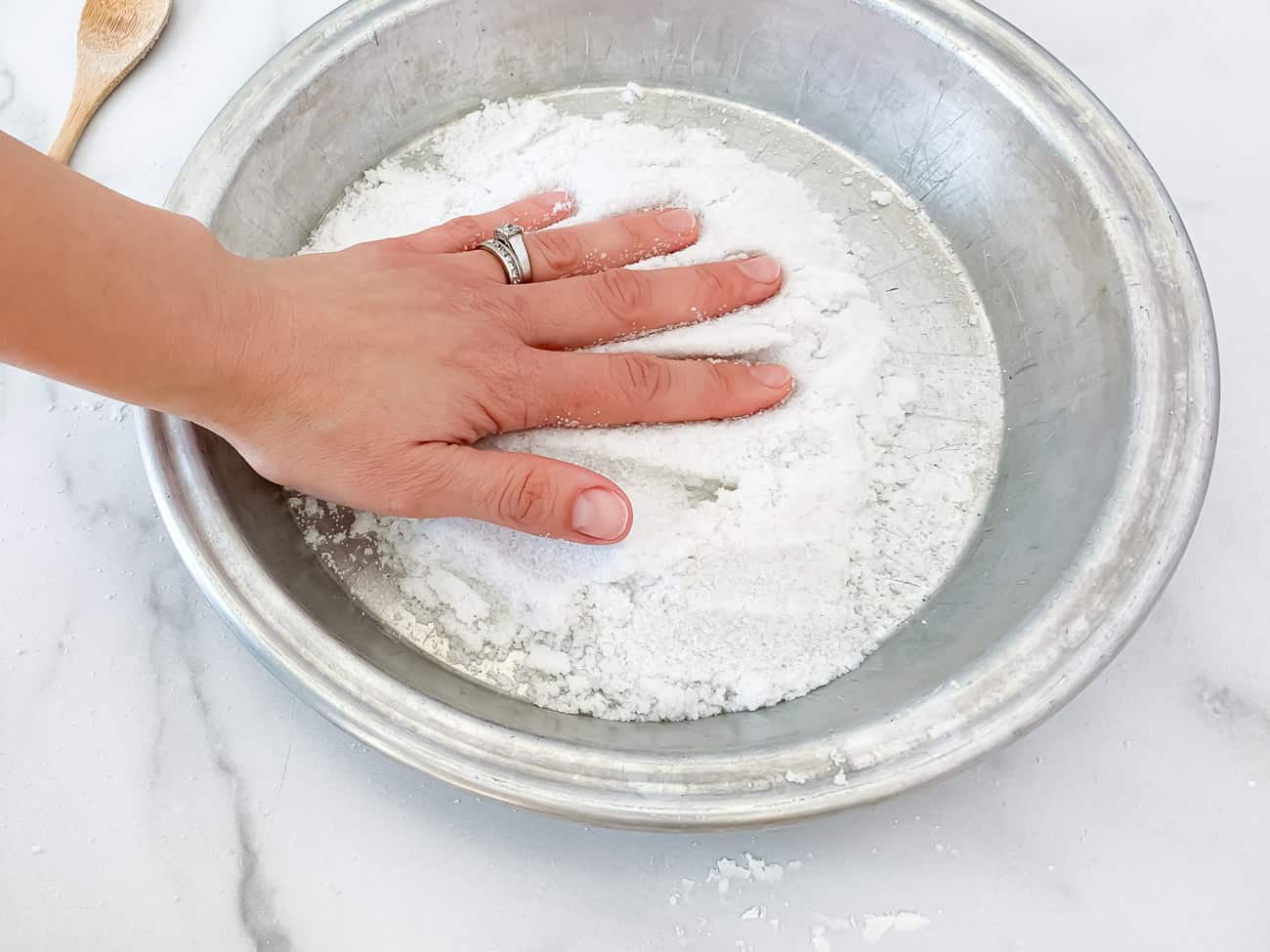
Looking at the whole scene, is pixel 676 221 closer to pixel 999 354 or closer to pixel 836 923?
pixel 999 354

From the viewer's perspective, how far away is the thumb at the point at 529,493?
536mm

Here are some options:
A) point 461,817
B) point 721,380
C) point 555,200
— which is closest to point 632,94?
point 555,200

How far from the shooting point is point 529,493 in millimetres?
537

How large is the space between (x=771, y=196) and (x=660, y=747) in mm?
409

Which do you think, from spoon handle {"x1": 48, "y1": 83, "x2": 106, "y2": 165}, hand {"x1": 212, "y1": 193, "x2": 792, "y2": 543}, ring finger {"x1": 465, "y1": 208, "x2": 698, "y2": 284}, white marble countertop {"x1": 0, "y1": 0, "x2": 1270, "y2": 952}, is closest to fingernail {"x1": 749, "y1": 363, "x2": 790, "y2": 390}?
hand {"x1": 212, "y1": 193, "x2": 792, "y2": 543}

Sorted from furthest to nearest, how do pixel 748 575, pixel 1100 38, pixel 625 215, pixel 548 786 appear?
pixel 1100 38 → pixel 625 215 → pixel 748 575 → pixel 548 786

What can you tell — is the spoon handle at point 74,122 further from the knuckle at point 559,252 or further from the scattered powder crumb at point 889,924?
the scattered powder crumb at point 889,924

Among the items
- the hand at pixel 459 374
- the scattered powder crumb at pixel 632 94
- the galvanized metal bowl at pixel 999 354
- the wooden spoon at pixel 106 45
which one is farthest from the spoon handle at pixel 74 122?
the scattered powder crumb at pixel 632 94

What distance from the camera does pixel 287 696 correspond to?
579mm

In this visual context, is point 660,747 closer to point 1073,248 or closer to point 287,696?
point 287,696

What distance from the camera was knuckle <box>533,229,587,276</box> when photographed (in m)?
0.64

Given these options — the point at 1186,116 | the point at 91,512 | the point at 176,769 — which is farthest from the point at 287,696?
the point at 1186,116

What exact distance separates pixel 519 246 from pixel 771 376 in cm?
19

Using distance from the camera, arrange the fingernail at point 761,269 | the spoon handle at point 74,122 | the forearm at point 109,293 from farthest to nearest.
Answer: the spoon handle at point 74,122 → the fingernail at point 761,269 → the forearm at point 109,293
